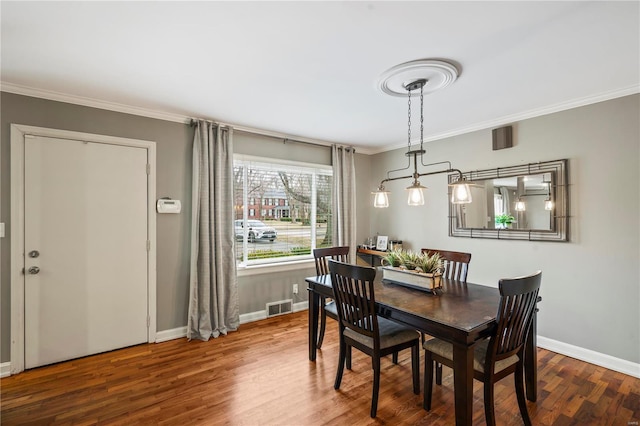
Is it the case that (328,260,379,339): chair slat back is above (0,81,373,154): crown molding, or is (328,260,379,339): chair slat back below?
A: below

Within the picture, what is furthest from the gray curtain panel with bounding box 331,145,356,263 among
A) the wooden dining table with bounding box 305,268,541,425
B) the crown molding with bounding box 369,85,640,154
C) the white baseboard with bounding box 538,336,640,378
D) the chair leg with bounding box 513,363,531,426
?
the chair leg with bounding box 513,363,531,426

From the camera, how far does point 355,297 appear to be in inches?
85.4

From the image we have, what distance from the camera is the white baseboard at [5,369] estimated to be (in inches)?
101

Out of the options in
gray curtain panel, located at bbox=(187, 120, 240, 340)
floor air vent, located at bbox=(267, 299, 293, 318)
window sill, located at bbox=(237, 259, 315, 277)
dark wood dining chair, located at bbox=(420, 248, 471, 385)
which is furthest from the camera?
floor air vent, located at bbox=(267, 299, 293, 318)

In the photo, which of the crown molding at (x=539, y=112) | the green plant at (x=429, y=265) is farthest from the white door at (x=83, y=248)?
the crown molding at (x=539, y=112)

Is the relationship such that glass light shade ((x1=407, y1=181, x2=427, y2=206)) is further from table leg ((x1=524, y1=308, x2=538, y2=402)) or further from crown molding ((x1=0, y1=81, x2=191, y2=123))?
crown molding ((x1=0, y1=81, x2=191, y2=123))

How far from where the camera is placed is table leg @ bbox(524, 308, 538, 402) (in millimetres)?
2125

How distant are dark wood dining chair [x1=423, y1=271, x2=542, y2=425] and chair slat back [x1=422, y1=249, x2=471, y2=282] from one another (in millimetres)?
850

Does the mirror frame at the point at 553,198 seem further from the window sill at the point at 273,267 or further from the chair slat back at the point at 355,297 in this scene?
the window sill at the point at 273,267

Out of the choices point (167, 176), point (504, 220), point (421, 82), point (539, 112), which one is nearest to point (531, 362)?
point (504, 220)

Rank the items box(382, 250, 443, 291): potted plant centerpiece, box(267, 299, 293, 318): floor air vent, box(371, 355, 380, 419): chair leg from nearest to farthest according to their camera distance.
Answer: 1. box(371, 355, 380, 419): chair leg
2. box(382, 250, 443, 291): potted plant centerpiece
3. box(267, 299, 293, 318): floor air vent

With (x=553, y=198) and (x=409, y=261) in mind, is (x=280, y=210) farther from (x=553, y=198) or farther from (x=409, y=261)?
(x=553, y=198)

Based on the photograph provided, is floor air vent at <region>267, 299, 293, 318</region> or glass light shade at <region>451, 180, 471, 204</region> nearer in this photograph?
glass light shade at <region>451, 180, 471, 204</region>

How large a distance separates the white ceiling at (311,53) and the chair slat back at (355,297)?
4.97 ft
